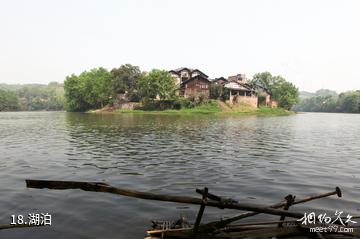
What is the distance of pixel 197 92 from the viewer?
109 meters

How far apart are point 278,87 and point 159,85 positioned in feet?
215

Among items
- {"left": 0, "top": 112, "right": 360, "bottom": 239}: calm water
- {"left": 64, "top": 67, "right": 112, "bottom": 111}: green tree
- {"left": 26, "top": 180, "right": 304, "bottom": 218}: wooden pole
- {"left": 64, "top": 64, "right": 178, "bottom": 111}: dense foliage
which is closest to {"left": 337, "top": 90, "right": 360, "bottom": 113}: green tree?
{"left": 64, "top": 64, "right": 178, "bottom": 111}: dense foliage

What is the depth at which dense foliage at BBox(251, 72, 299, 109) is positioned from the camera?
138000 millimetres

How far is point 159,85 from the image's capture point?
104375 mm

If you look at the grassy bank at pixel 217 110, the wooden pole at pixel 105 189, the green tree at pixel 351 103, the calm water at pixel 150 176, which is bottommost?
the calm water at pixel 150 176

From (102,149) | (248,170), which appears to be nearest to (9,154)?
(102,149)

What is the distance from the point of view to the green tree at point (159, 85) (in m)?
105

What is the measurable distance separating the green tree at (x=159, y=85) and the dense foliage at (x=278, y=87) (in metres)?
48.0

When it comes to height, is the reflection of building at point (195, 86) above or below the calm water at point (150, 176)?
above

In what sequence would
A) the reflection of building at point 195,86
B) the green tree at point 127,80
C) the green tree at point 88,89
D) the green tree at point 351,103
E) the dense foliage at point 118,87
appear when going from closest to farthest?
1. the dense foliage at point 118,87
2. the reflection of building at point 195,86
3. the green tree at point 127,80
4. the green tree at point 88,89
5. the green tree at point 351,103

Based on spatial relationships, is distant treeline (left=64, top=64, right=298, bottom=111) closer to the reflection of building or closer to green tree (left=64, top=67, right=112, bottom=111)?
green tree (left=64, top=67, right=112, bottom=111)

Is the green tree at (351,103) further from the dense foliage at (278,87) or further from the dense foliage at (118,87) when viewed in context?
the dense foliage at (118,87)

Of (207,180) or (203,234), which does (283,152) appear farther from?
(203,234)

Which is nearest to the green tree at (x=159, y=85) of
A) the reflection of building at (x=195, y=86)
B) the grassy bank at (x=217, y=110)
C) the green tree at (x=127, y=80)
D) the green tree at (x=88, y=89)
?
the grassy bank at (x=217, y=110)
